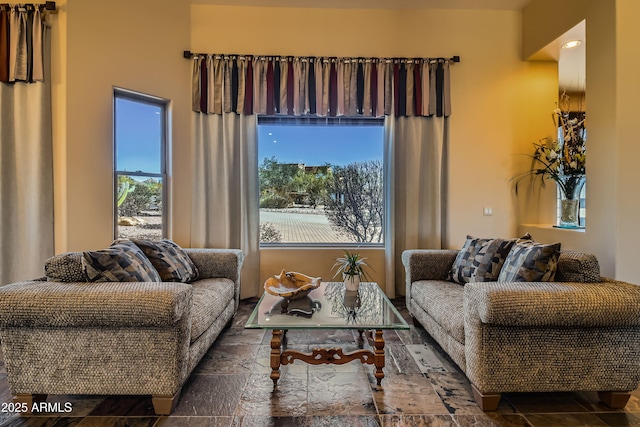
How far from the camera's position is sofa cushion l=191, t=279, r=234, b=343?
79.4 inches

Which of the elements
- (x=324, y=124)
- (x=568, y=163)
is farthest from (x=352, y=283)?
(x=568, y=163)

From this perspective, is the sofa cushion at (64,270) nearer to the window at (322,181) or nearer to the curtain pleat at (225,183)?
the curtain pleat at (225,183)

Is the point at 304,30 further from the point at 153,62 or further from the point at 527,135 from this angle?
the point at 527,135

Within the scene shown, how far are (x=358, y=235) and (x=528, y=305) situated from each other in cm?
247

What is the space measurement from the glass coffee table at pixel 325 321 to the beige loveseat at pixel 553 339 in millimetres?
456

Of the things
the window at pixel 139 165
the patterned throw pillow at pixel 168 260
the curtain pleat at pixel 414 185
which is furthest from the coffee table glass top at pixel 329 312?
the window at pixel 139 165

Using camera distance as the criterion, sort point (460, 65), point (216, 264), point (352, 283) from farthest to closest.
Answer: point (460, 65)
point (216, 264)
point (352, 283)

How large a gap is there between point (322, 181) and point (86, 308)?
287 cm

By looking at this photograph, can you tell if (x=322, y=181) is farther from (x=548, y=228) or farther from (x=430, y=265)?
(x=548, y=228)

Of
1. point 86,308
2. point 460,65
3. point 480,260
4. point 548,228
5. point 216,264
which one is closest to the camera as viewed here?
point 86,308

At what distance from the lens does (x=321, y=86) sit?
3742 mm

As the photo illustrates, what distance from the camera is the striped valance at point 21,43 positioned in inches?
111

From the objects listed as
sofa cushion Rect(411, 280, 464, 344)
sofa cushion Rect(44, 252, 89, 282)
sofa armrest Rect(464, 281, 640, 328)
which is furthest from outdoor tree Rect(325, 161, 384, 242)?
sofa cushion Rect(44, 252, 89, 282)

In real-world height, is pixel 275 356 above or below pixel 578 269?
below
